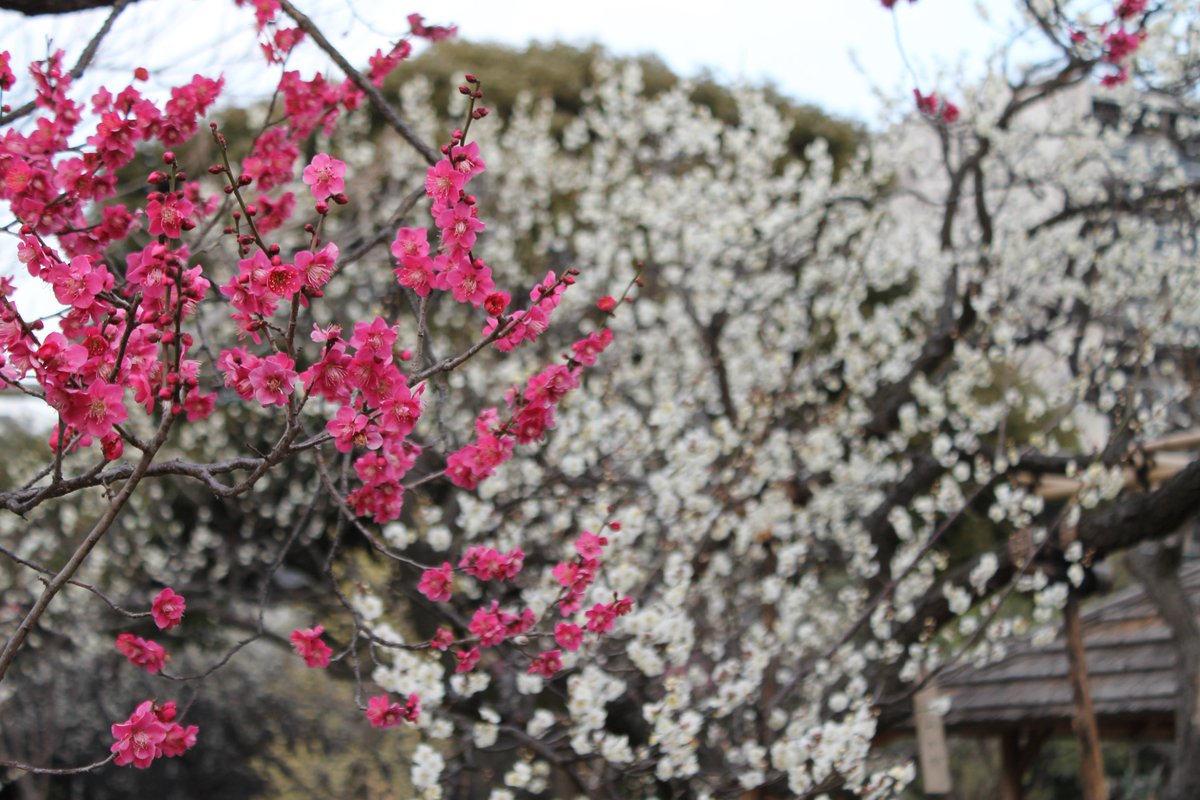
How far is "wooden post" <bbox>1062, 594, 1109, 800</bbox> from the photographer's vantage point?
4.26 m

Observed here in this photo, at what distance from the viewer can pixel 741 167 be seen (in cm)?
Answer: 711

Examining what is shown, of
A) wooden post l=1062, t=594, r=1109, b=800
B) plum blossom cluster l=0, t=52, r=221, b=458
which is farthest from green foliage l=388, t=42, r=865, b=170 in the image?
plum blossom cluster l=0, t=52, r=221, b=458

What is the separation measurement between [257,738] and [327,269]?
8581 millimetres

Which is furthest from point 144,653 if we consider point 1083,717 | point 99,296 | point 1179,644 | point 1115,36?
point 1179,644

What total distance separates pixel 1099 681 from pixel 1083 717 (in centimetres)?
69

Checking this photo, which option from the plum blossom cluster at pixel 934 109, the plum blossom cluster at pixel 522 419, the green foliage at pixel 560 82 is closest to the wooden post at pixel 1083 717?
the plum blossom cluster at pixel 934 109

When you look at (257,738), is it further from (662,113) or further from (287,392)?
(287,392)

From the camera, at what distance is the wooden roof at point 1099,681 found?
458 centimetres

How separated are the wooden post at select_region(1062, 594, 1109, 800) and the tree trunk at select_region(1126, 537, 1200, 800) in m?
0.26

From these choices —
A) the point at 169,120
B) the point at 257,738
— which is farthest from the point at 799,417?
the point at 257,738

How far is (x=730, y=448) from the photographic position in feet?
15.8

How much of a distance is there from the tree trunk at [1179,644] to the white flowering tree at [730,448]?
420 mm

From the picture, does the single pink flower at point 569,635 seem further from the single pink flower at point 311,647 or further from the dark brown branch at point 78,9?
the dark brown branch at point 78,9

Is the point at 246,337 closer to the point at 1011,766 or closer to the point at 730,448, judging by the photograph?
the point at 730,448
